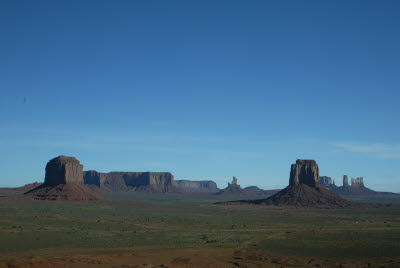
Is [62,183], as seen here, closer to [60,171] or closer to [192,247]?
[60,171]

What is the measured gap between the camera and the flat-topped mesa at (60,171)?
183 meters

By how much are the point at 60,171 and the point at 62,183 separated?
16.9 feet

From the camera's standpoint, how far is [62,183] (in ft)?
602

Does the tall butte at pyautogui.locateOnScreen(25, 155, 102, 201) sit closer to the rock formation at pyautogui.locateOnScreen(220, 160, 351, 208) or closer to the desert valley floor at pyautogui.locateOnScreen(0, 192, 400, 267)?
the rock formation at pyautogui.locateOnScreen(220, 160, 351, 208)

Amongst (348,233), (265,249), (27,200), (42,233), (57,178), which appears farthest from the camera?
(57,178)

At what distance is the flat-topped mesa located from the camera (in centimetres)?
18279

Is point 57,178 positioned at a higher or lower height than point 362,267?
higher

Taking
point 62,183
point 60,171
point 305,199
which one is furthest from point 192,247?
point 62,183

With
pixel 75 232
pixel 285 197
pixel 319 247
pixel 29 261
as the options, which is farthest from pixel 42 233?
pixel 285 197

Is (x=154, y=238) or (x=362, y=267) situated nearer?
(x=362, y=267)

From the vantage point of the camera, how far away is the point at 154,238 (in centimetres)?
6506

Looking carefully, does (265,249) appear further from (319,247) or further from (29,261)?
(29,261)

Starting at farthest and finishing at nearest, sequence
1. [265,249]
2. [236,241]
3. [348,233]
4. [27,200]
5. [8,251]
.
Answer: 1. [27,200]
2. [348,233]
3. [236,241]
4. [265,249]
5. [8,251]

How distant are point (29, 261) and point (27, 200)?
130675 millimetres
